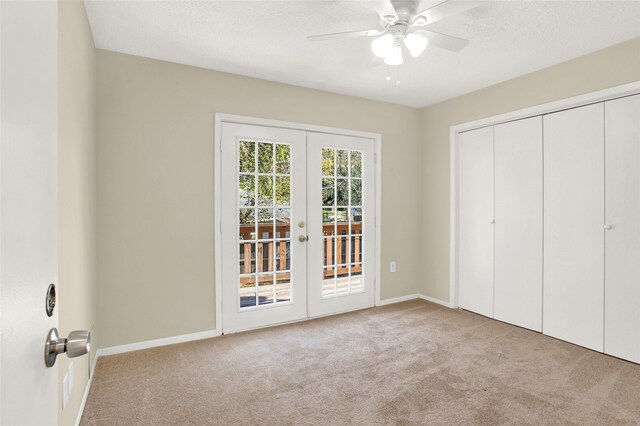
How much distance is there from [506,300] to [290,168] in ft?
8.56

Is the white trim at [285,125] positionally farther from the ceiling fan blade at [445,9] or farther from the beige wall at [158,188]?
the ceiling fan blade at [445,9]

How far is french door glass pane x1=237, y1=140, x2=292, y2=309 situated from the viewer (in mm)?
3438

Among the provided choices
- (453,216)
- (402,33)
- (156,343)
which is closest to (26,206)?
(402,33)

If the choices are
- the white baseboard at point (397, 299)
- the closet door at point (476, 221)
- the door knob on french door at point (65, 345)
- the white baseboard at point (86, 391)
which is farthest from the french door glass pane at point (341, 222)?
the door knob on french door at point (65, 345)

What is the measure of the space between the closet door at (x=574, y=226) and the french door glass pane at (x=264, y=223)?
2.48 meters

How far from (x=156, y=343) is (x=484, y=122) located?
12.7 ft

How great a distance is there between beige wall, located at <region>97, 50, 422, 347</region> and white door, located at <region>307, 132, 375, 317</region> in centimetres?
72

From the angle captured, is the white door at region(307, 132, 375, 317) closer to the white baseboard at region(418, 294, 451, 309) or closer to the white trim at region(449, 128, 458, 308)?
the white baseboard at region(418, 294, 451, 309)

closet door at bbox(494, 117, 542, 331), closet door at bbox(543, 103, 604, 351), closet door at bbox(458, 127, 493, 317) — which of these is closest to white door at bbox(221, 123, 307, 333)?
closet door at bbox(458, 127, 493, 317)

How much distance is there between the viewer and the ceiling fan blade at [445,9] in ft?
5.92

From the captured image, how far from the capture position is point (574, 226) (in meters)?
3.11

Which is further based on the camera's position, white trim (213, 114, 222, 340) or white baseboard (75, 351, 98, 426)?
white trim (213, 114, 222, 340)

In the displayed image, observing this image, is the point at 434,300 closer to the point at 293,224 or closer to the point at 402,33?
the point at 293,224

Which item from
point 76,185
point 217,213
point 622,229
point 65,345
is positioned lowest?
point 65,345
